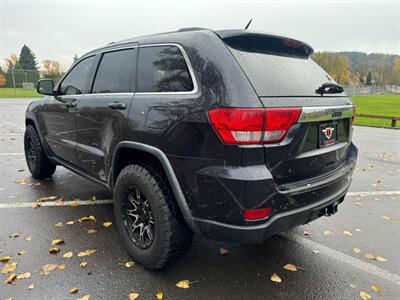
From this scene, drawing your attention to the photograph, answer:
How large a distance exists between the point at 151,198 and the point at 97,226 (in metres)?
1.36

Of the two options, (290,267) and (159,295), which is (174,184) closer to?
(159,295)

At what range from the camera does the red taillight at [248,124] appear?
202 cm

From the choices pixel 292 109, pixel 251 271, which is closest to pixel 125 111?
pixel 292 109

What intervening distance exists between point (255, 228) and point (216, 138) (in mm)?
641

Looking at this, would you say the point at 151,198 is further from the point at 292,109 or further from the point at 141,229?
the point at 292,109

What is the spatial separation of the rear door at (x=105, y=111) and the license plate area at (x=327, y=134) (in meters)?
1.58

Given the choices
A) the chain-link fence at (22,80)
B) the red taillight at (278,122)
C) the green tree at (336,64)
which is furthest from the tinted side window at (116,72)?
the green tree at (336,64)

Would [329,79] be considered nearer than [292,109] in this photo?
No

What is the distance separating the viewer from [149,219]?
2.65m

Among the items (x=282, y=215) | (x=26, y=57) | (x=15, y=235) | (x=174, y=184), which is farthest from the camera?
(x=26, y=57)

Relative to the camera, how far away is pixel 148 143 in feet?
8.18

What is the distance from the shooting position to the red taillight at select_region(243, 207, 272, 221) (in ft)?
6.75

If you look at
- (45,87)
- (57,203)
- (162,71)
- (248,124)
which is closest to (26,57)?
(45,87)

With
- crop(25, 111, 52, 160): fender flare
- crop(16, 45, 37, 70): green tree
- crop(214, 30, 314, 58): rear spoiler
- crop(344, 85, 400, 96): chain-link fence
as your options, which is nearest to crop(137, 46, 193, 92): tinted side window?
crop(214, 30, 314, 58): rear spoiler
